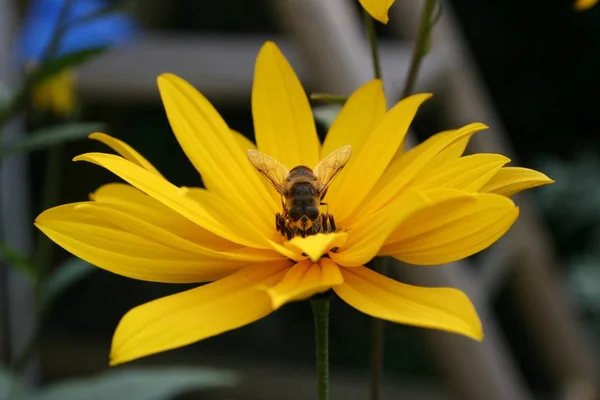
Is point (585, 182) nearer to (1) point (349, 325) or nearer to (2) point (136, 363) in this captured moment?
(1) point (349, 325)

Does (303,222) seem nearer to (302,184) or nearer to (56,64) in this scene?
(302,184)

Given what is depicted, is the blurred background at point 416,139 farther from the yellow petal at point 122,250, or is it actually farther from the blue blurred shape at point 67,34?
the yellow petal at point 122,250

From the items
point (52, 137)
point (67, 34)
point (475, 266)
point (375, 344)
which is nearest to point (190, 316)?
point (375, 344)

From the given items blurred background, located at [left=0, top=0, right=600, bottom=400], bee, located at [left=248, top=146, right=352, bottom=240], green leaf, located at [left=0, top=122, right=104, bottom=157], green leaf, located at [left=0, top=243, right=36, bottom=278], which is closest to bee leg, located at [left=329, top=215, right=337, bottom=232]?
bee, located at [left=248, top=146, right=352, bottom=240]

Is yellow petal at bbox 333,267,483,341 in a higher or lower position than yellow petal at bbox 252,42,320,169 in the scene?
lower

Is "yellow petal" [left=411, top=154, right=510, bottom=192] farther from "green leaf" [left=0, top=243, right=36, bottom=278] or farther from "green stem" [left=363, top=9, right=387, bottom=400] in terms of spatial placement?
"green leaf" [left=0, top=243, right=36, bottom=278]

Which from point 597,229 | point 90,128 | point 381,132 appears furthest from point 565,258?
point 381,132
